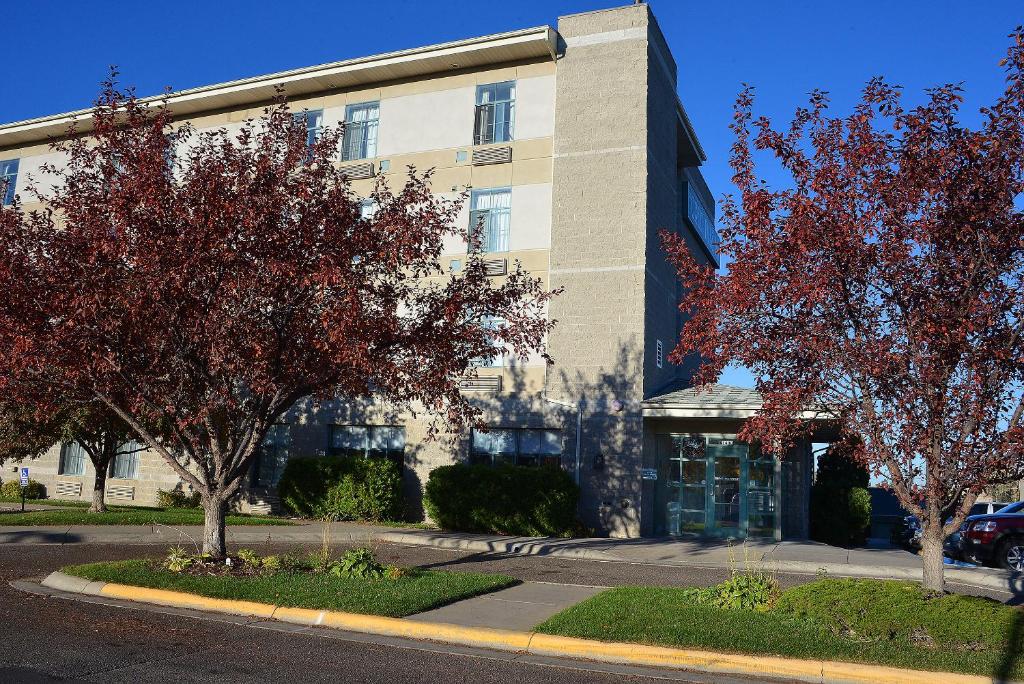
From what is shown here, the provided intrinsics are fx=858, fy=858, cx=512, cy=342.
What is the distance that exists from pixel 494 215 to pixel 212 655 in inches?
717

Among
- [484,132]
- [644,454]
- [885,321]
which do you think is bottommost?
[644,454]

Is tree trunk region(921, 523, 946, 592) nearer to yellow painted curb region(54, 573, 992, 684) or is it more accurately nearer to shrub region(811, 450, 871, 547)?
yellow painted curb region(54, 573, 992, 684)

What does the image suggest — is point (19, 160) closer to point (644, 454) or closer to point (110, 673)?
point (644, 454)

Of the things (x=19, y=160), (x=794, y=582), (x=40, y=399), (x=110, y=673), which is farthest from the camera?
(x=19, y=160)

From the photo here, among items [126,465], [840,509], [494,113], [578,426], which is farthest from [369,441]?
[840,509]

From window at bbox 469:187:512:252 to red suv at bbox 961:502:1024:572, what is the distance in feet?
44.3

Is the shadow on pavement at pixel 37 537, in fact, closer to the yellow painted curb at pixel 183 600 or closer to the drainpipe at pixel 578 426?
the yellow painted curb at pixel 183 600

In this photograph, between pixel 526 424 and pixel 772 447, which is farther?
pixel 526 424

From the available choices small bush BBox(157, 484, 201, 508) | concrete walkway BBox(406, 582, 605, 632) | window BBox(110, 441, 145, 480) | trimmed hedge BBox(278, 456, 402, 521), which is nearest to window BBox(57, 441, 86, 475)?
window BBox(110, 441, 145, 480)

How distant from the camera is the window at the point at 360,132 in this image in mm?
26672

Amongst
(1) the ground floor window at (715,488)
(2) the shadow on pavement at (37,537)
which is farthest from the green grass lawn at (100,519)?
(1) the ground floor window at (715,488)

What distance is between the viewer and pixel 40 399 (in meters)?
12.1

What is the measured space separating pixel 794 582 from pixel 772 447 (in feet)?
17.3

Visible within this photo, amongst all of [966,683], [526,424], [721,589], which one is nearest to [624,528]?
[526,424]
